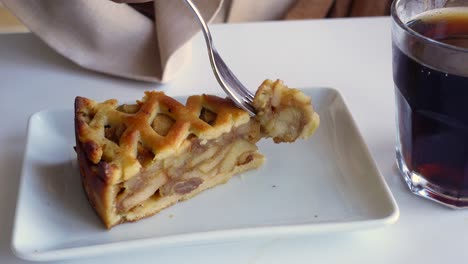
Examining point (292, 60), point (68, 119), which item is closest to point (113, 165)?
point (68, 119)

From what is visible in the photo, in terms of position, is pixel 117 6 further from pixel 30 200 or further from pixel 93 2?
→ pixel 30 200

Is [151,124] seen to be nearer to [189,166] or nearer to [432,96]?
[189,166]

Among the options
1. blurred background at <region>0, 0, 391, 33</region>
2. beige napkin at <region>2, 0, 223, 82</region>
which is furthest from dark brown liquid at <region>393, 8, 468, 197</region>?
blurred background at <region>0, 0, 391, 33</region>

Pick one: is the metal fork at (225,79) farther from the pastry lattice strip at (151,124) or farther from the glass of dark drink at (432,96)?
the glass of dark drink at (432,96)

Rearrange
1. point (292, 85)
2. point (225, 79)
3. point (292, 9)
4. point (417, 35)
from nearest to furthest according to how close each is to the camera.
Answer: point (417, 35) → point (225, 79) → point (292, 85) → point (292, 9)

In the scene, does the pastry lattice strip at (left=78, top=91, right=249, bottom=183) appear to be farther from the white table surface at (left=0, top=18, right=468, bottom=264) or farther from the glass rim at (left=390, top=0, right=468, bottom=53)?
the glass rim at (left=390, top=0, right=468, bottom=53)

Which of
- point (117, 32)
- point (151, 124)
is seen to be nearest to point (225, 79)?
point (151, 124)
